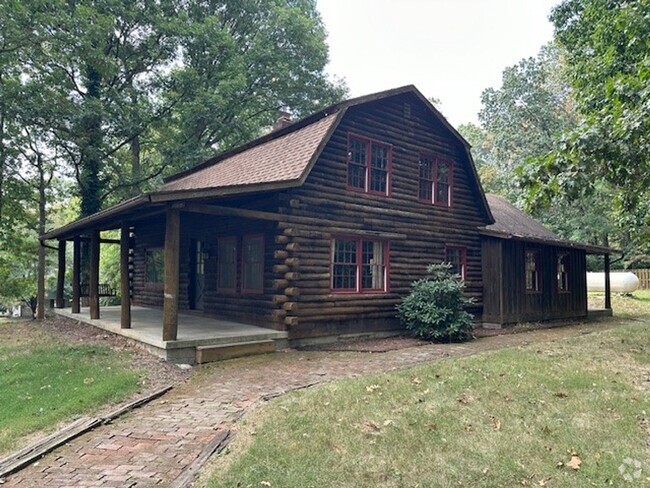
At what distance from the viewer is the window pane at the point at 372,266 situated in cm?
1116

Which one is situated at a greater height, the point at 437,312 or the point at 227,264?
the point at 227,264

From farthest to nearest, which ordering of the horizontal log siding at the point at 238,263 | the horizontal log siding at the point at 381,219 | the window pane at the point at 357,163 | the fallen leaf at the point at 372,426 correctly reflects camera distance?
the window pane at the point at 357,163, the horizontal log siding at the point at 238,263, the horizontal log siding at the point at 381,219, the fallen leaf at the point at 372,426

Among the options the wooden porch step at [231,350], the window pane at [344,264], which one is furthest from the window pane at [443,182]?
the wooden porch step at [231,350]

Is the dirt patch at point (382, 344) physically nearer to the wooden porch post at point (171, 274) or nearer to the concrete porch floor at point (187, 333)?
the concrete porch floor at point (187, 333)

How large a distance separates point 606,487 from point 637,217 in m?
15.4

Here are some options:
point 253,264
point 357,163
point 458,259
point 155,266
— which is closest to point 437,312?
point 458,259

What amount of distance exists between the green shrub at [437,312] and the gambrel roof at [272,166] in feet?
13.8

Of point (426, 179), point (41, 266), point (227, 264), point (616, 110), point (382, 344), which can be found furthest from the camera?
point (41, 266)

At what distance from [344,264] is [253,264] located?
85.6 inches

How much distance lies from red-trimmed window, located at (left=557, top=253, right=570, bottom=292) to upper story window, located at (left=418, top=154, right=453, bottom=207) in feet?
17.7

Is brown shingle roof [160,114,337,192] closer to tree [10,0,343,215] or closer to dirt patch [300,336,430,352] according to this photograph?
dirt patch [300,336,430,352]

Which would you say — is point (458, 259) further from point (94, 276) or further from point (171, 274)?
point (94, 276)

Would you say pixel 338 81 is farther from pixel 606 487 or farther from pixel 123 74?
pixel 606 487

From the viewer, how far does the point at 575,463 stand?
3.86 meters
